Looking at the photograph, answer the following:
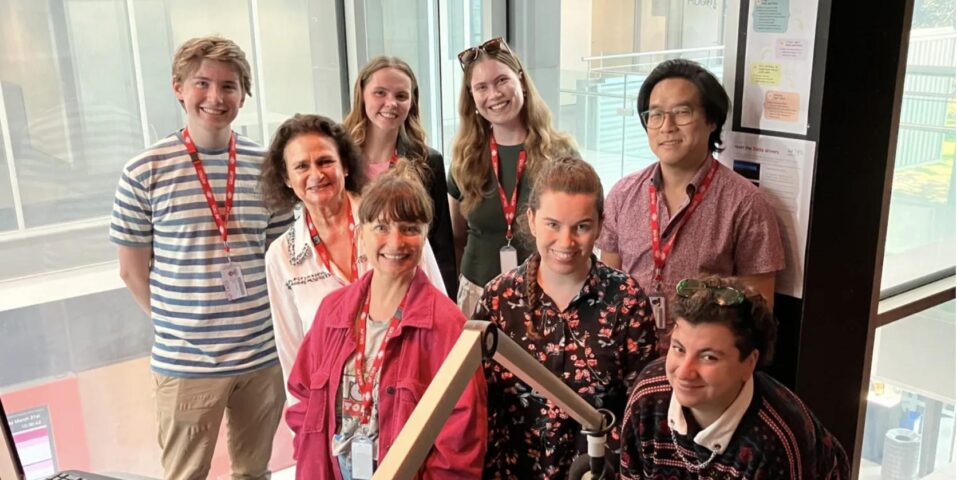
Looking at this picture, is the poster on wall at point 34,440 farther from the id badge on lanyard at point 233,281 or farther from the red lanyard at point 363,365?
the red lanyard at point 363,365

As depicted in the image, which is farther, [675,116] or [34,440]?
[34,440]

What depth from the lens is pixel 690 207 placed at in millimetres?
2354

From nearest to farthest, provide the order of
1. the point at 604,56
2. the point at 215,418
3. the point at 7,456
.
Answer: the point at 7,456 → the point at 215,418 → the point at 604,56

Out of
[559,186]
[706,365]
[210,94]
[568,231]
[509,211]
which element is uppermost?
[210,94]

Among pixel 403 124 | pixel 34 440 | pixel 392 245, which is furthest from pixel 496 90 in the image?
pixel 34 440

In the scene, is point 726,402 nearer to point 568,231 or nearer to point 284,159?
point 568,231

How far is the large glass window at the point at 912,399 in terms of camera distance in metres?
3.47

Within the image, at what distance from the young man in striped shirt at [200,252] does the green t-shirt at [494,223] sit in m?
0.67

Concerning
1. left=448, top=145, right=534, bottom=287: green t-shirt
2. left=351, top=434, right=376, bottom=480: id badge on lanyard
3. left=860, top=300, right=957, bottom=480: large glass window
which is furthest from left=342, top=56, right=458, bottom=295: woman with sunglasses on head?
left=860, top=300, right=957, bottom=480: large glass window

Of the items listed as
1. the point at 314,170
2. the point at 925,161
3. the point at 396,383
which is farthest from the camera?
→ the point at 925,161

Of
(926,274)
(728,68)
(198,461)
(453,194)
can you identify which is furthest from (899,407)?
(198,461)

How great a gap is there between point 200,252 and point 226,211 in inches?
6.0

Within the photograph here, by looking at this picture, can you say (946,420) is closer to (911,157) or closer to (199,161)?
(911,157)

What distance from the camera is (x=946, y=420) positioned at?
4.02m
